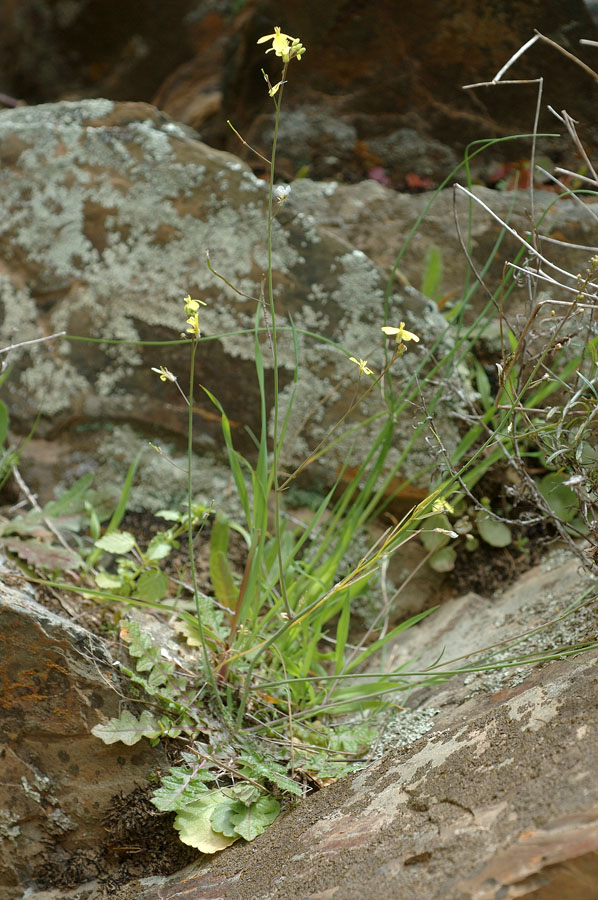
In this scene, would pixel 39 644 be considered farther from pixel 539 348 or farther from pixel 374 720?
pixel 539 348

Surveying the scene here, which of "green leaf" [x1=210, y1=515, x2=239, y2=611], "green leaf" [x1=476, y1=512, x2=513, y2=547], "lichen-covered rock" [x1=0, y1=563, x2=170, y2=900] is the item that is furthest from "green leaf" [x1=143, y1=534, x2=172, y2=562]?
"green leaf" [x1=476, y1=512, x2=513, y2=547]

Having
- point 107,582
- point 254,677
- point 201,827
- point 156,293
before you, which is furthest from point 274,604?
point 156,293

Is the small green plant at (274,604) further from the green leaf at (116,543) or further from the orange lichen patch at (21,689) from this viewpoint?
the orange lichen patch at (21,689)

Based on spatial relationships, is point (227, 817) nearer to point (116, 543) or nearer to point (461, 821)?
point (461, 821)

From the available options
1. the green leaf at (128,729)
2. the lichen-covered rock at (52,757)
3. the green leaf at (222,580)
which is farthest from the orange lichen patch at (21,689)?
the green leaf at (222,580)

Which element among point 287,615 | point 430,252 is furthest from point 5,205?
point 287,615

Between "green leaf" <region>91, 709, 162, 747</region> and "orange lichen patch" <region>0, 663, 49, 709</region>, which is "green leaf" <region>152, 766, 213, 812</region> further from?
"orange lichen patch" <region>0, 663, 49, 709</region>
